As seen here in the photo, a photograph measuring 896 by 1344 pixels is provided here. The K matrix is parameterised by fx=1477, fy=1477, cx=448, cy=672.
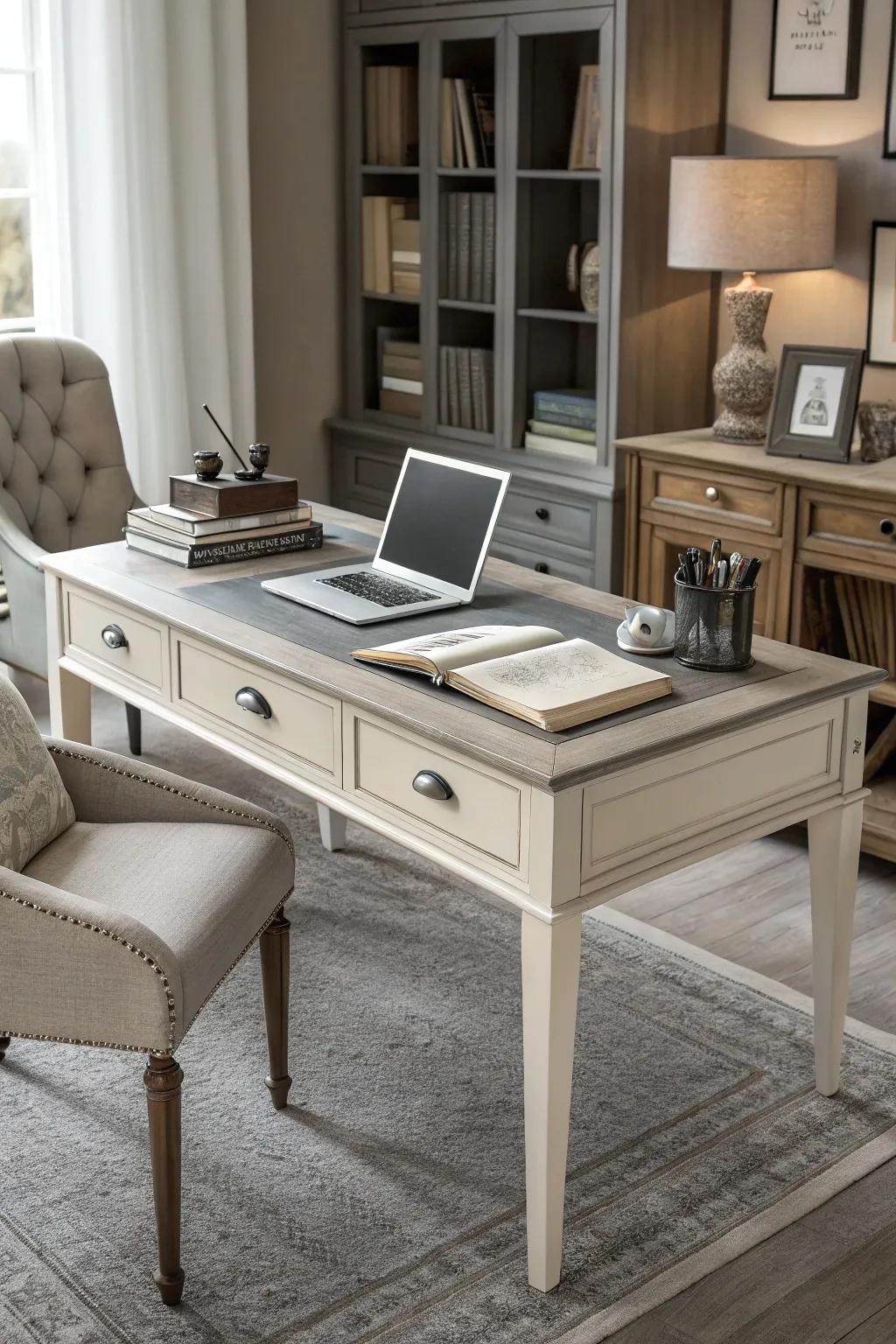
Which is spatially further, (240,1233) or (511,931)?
(511,931)

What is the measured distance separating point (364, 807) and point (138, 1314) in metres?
0.73

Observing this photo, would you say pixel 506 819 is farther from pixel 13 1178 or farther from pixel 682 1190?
pixel 13 1178

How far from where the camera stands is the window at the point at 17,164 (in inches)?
163

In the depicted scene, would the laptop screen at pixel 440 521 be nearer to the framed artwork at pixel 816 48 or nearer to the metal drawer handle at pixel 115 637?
the metal drawer handle at pixel 115 637

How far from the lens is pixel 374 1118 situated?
235cm

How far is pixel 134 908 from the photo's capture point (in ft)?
6.64

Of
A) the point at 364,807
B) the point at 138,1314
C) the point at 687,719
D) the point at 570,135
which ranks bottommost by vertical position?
the point at 138,1314

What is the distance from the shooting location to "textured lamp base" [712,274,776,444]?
3570mm

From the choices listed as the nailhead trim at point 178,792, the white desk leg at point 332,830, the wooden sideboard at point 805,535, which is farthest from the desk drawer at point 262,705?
the wooden sideboard at point 805,535

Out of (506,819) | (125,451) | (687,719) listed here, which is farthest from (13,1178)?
(125,451)

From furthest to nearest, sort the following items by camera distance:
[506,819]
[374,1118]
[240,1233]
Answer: [374,1118] < [240,1233] < [506,819]

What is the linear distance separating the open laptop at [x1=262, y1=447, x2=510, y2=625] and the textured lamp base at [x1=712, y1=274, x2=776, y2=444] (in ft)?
4.07

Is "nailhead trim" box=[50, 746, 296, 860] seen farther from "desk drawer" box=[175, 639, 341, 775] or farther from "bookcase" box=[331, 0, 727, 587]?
"bookcase" box=[331, 0, 727, 587]

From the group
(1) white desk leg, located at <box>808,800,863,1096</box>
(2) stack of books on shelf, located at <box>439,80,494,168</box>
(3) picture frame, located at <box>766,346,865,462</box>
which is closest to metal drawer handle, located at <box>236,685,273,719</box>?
(1) white desk leg, located at <box>808,800,863,1096</box>
